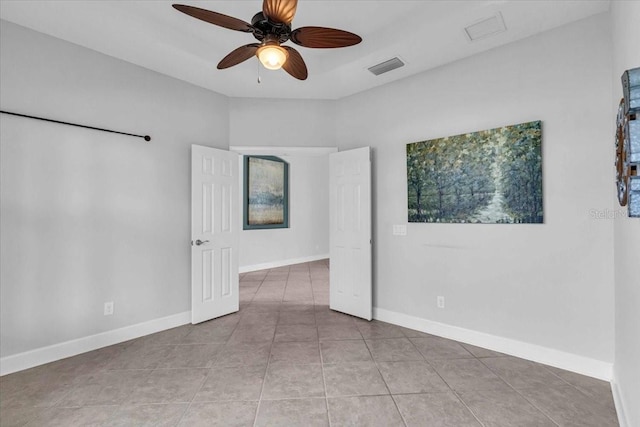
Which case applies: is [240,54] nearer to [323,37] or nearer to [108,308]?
[323,37]

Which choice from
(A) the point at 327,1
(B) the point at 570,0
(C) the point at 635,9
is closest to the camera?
(C) the point at 635,9

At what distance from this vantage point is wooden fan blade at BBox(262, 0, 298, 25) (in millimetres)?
1715

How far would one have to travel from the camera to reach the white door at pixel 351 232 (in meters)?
3.75

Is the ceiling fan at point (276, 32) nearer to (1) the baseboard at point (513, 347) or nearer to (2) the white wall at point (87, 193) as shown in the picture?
(2) the white wall at point (87, 193)

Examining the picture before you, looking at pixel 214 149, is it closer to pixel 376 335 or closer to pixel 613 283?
pixel 376 335

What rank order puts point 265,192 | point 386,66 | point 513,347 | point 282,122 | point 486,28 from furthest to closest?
point 265,192 < point 282,122 < point 386,66 < point 513,347 < point 486,28

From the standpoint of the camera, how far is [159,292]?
3.46 m

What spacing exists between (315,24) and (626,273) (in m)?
3.11

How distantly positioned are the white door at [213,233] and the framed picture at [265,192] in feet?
9.14

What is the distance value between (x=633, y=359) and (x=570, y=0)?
2450 mm

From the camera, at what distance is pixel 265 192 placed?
7.22m

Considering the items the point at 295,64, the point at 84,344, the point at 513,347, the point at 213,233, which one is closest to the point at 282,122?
the point at 213,233

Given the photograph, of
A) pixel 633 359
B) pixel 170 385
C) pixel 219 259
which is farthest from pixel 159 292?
pixel 633 359

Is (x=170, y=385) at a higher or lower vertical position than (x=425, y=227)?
lower
